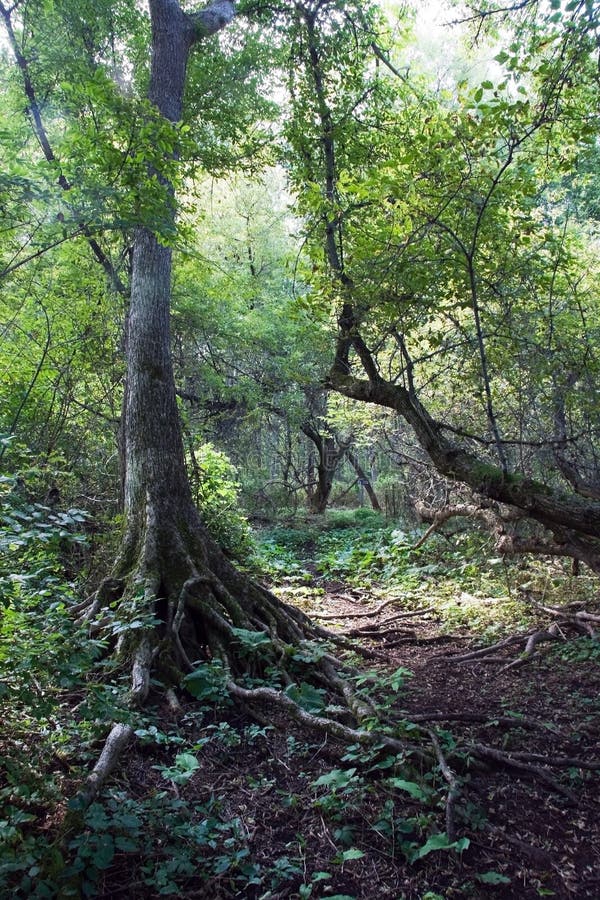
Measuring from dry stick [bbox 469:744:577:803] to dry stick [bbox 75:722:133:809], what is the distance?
2109 mm

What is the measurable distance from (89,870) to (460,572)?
7345mm

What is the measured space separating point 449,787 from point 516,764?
2.21 ft

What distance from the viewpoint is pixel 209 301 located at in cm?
1171

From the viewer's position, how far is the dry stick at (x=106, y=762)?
98.9 inches

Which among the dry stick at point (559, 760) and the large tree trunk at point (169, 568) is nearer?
the dry stick at point (559, 760)

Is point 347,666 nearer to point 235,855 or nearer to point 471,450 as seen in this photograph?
point 235,855

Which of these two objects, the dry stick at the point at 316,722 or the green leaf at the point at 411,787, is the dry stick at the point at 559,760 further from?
the green leaf at the point at 411,787

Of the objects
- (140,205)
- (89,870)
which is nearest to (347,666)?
(89,870)

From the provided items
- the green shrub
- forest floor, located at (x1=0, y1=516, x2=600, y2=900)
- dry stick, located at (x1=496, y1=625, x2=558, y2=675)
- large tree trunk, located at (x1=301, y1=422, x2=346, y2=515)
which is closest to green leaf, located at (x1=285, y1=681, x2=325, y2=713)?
forest floor, located at (x1=0, y1=516, x2=600, y2=900)

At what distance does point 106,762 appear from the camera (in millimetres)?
2838

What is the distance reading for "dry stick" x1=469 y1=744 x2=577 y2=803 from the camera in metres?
3.27

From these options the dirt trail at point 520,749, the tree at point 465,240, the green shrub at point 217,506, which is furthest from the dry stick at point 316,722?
the green shrub at point 217,506

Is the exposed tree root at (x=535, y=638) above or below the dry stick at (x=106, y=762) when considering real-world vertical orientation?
below

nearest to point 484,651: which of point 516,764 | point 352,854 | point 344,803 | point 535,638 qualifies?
point 535,638
